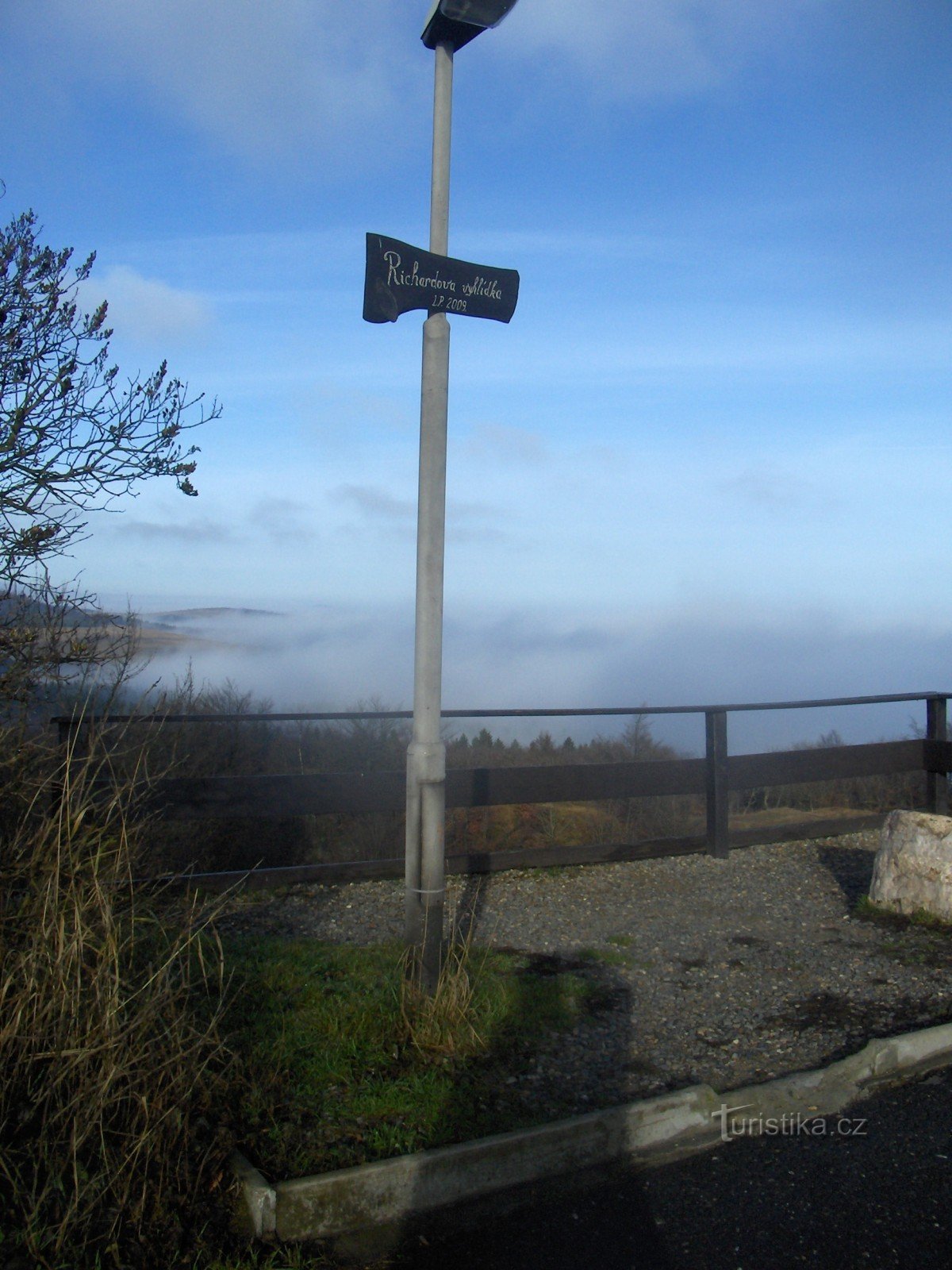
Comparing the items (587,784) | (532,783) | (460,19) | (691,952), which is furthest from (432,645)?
(587,784)

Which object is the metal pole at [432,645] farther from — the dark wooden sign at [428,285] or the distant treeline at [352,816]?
the distant treeline at [352,816]

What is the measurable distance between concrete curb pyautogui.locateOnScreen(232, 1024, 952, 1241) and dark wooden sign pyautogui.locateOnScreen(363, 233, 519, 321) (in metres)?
3.23

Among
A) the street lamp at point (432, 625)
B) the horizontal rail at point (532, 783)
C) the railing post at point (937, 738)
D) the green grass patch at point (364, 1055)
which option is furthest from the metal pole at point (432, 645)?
the railing post at point (937, 738)

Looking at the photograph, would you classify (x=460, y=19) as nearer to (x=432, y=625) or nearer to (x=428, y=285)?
(x=428, y=285)

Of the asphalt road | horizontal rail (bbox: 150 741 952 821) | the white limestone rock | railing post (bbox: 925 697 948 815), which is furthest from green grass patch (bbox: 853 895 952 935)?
railing post (bbox: 925 697 948 815)

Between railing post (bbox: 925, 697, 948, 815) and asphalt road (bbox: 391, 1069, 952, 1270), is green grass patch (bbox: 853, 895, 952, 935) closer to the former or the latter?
asphalt road (bbox: 391, 1069, 952, 1270)

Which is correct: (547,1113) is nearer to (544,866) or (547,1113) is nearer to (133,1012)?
(133,1012)

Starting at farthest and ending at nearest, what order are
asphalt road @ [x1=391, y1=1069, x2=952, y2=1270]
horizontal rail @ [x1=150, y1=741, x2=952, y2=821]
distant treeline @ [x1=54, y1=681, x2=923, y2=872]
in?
distant treeline @ [x1=54, y1=681, x2=923, y2=872] < horizontal rail @ [x1=150, y1=741, x2=952, y2=821] < asphalt road @ [x1=391, y1=1069, x2=952, y2=1270]

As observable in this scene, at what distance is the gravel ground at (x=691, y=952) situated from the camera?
14.4ft

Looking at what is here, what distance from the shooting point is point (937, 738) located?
9.67 metres

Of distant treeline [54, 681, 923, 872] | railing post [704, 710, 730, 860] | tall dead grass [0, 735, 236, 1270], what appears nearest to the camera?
tall dead grass [0, 735, 236, 1270]

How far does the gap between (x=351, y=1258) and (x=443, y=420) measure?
318cm

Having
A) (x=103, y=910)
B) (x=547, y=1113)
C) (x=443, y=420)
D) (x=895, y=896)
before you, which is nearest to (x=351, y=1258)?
(x=547, y=1113)

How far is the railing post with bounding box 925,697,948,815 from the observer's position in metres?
9.60
